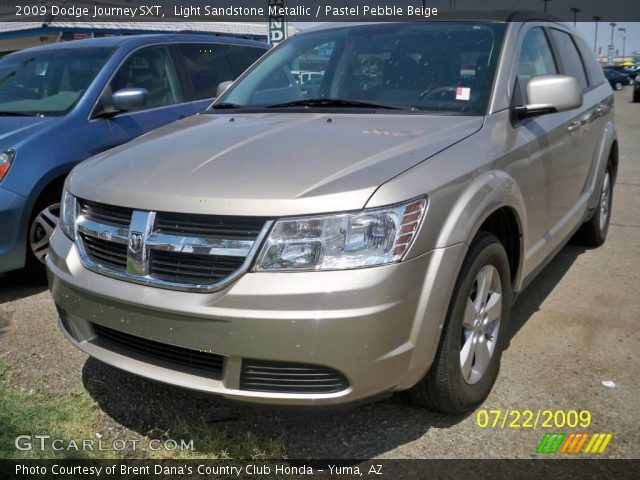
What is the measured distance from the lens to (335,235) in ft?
6.84

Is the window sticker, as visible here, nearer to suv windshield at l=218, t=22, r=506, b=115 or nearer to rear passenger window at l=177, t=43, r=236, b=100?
suv windshield at l=218, t=22, r=506, b=115

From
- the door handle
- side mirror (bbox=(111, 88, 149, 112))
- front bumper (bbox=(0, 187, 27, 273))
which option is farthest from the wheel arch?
front bumper (bbox=(0, 187, 27, 273))

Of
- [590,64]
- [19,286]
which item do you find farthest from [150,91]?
[590,64]

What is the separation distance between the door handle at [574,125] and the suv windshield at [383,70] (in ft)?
2.75

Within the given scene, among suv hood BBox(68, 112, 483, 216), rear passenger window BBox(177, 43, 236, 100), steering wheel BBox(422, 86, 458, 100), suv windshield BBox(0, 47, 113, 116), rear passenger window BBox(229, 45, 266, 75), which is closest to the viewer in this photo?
suv hood BBox(68, 112, 483, 216)

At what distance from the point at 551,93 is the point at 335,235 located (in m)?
1.51

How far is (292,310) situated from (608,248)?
13.3ft

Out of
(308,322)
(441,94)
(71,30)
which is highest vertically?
(71,30)

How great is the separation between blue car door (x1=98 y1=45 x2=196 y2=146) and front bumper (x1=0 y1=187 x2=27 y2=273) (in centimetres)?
89

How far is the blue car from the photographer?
402 centimetres

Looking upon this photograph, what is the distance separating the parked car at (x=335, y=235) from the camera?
2.08 metres

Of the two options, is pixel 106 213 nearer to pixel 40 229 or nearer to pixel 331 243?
pixel 331 243

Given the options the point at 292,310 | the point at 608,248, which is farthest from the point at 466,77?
the point at 608,248

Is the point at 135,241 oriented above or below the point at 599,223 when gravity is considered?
above
